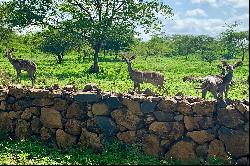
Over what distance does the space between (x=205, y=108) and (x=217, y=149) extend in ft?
3.41

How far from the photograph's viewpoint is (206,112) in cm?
1156

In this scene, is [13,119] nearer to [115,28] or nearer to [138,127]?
[138,127]

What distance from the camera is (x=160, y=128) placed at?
12.0 metres

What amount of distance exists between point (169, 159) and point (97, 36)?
2377 centimetres

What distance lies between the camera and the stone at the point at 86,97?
1265 cm

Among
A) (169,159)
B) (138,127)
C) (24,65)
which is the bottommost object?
(169,159)

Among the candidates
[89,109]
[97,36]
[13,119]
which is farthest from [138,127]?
[97,36]

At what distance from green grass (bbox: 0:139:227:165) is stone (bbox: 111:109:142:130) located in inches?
20.3

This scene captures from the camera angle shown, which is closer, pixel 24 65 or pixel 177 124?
pixel 177 124

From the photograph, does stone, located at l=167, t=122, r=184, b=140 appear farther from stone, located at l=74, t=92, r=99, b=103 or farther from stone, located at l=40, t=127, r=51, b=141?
stone, located at l=40, t=127, r=51, b=141

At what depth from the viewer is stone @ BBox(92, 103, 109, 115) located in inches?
495

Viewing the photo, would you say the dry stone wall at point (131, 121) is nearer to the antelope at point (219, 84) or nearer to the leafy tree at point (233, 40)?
the antelope at point (219, 84)

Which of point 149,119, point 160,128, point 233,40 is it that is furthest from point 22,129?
point 233,40

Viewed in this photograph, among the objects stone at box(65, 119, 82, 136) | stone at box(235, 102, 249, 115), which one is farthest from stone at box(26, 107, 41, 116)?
stone at box(235, 102, 249, 115)
